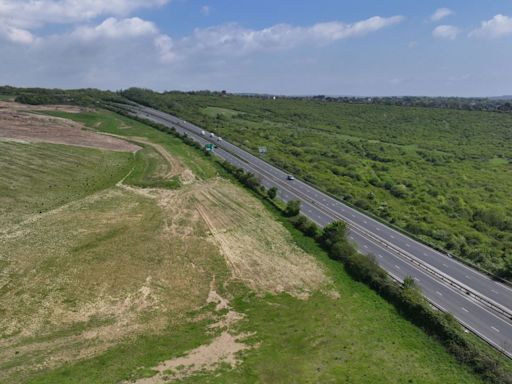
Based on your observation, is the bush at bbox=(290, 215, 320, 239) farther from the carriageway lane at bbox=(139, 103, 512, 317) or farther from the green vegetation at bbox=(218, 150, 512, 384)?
the carriageway lane at bbox=(139, 103, 512, 317)

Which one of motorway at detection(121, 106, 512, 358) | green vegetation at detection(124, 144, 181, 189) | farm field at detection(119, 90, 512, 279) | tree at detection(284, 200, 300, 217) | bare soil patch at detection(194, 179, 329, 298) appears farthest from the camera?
green vegetation at detection(124, 144, 181, 189)

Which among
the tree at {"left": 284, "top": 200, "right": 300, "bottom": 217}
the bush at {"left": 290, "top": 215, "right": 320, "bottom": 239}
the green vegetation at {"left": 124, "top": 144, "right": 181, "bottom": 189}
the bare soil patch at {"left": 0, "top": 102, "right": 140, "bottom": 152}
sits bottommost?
the bush at {"left": 290, "top": 215, "right": 320, "bottom": 239}

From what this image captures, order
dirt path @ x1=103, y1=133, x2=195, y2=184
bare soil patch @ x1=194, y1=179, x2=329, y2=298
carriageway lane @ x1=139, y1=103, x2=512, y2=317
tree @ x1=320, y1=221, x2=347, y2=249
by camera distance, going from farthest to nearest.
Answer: dirt path @ x1=103, y1=133, x2=195, y2=184, tree @ x1=320, y1=221, x2=347, y2=249, bare soil patch @ x1=194, y1=179, x2=329, y2=298, carriageway lane @ x1=139, y1=103, x2=512, y2=317

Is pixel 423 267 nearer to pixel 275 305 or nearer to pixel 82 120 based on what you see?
pixel 275 305

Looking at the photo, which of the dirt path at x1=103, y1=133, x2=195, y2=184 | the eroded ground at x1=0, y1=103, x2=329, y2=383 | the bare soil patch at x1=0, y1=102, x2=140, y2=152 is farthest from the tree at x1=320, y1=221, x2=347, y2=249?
the bare soil patch at x1=0, y1=102, x2=140, y2=152

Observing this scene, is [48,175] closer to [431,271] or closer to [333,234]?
[333,234]

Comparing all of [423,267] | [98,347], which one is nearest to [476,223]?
[423,267]

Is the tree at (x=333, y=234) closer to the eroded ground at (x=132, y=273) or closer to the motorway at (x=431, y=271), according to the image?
the motorway at (x=431, y=271)
